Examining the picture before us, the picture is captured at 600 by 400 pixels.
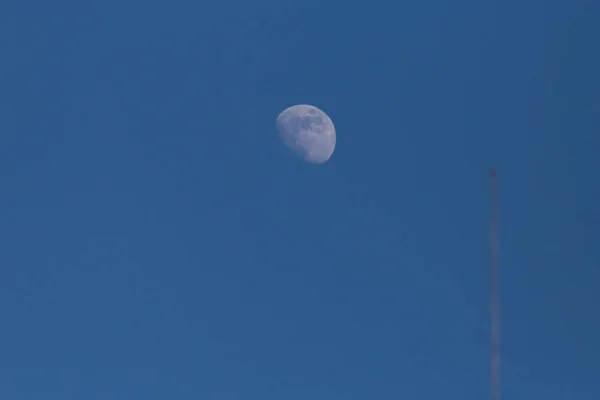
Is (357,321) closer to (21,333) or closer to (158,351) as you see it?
(158,351)

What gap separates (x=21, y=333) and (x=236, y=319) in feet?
1.87

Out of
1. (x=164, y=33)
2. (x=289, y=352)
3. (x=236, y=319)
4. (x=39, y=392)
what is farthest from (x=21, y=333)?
(x=164, y=33)

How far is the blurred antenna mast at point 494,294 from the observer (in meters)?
2.40

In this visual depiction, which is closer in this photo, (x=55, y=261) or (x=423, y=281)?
(x=55, y=261)

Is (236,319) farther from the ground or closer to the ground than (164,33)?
closer to the ground

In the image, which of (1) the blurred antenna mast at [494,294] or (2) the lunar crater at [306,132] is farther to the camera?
(1) the blurred antenna mast at [494,294]

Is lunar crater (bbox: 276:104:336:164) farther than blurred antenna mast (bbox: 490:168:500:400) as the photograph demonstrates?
No

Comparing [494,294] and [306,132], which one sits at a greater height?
[306,132]

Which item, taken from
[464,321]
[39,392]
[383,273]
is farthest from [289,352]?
[39,392]

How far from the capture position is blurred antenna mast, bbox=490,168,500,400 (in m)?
2.40

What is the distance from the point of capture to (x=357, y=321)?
7.65 ft

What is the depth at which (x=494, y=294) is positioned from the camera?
7.89 ft

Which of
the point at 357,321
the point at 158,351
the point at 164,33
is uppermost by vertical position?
the point at 164,33

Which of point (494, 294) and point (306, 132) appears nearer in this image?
point (306, 132)
